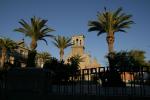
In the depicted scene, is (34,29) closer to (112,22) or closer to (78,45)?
(112,22)

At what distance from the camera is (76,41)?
6838 centimetres

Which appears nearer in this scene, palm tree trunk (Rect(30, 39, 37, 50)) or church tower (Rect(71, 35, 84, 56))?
palm tree trunk (Rect(30, 39, 37, 50))

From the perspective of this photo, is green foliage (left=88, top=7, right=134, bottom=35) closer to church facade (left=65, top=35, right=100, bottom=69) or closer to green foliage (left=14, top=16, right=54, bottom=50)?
green foliage (left=14, top=16, right=54, bottom=50)

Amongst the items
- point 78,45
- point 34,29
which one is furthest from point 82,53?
point 34,29

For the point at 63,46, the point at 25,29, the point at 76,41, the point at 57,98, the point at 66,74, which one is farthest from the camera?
the point at 76,41

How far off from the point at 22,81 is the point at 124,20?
24242 millimetres

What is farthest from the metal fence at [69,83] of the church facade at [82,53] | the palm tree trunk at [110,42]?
the church facade at [82,53]

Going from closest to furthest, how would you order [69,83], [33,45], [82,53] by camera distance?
[69,83] → [33,45] → [82,53]

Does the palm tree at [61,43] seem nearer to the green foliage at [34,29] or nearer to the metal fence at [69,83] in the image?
the green foliage at [34,29]

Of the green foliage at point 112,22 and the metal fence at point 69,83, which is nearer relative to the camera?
the metal fence at point 69,83

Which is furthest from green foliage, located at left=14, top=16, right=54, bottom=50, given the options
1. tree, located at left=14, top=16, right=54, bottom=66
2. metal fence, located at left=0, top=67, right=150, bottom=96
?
metal fence, located at left=0, top=67, right=150, bottom=96

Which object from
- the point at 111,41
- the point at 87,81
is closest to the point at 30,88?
the point at 87,81

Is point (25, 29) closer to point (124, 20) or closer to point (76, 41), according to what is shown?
point (124, 20)

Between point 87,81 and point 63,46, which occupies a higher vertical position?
point 63,46
